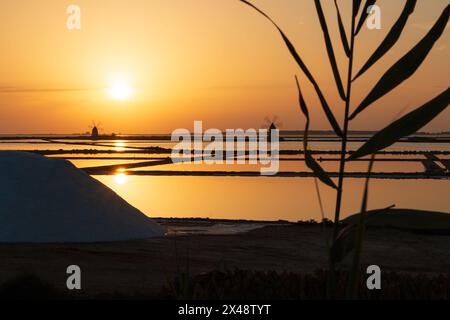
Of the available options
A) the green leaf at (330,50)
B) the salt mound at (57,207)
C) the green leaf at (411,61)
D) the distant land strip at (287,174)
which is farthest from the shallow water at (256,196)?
the green leaf at (411,61)

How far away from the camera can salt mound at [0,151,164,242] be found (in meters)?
13.6

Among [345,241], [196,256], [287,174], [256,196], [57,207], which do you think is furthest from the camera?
[287,174]

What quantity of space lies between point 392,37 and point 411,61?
150mm

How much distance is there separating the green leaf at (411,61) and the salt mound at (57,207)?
1157cm

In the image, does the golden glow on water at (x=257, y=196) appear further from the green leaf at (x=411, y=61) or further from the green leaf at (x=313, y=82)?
the green leaf at (x=411, y=61)

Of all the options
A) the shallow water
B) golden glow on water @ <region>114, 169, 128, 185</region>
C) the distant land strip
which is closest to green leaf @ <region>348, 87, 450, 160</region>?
the shallow water

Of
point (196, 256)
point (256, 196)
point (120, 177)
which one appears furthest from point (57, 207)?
point (120, 177)

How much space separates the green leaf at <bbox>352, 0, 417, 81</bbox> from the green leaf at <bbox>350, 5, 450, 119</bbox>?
0.09 meters

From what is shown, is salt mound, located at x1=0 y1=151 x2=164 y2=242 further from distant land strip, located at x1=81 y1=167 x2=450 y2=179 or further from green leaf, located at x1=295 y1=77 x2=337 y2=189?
distant land strip, located at x1=81 y1=167 x2=450 y2=179

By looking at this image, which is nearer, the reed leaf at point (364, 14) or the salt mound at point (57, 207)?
the reed leaf at point (364, 14)

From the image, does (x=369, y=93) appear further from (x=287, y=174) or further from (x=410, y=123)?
(x=287, y=174)

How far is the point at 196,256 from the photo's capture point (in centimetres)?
1230

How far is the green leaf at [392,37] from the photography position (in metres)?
2.53

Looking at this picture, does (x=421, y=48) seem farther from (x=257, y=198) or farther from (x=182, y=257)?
(x=257, y=198)
